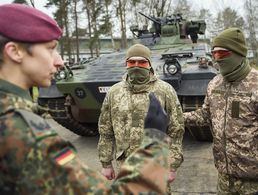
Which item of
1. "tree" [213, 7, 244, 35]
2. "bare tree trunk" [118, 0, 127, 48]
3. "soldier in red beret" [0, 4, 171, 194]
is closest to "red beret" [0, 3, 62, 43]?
"soldier in red beret" [0, 4, 171, 194]

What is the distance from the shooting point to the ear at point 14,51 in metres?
1.28

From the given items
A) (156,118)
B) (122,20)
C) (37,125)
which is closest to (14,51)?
(37,125)

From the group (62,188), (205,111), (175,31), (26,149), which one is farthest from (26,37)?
(175,31)

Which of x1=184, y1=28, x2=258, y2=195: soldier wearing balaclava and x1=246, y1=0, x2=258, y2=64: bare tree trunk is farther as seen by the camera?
x1=246, y1=0, x2=258, y2=64: bare tree trunk

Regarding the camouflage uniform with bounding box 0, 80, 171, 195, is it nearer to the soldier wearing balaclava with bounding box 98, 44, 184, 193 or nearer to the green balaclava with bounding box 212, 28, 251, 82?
the green balaclava with bounding box 212, 28, 251, 82

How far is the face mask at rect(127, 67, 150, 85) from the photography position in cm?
337

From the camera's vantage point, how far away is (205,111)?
10.6ft

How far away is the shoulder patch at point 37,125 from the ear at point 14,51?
0.19 m

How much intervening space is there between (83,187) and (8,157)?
0.80 ft

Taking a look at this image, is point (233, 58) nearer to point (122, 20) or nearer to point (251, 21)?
point (122, 20)

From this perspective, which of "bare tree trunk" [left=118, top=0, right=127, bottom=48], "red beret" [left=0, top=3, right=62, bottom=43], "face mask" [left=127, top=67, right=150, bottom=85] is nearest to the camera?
"red beret" [left=0, top=3, right=62, bottom=43]

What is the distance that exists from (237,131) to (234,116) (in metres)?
0.11

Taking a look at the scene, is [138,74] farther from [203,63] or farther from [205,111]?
[203,63]

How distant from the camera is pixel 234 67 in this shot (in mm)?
2918
